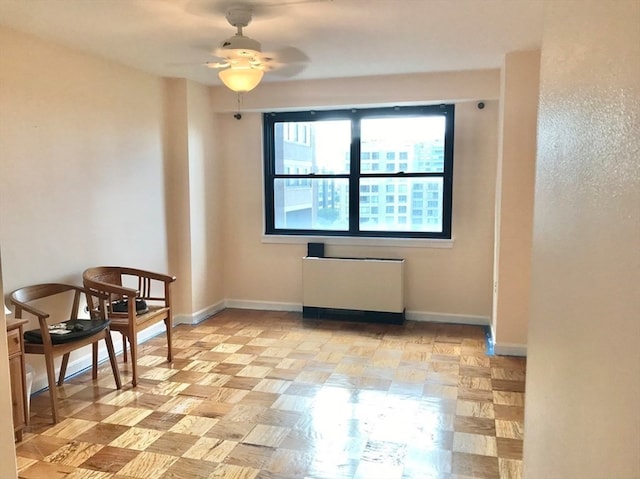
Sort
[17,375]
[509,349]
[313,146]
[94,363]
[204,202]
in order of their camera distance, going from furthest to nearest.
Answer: [313,146] → [204,202] → [509,349] → [94,363] → [17,375]

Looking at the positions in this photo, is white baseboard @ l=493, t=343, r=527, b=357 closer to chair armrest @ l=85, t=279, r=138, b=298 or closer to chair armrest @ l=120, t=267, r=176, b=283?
chair armrest @ l=120, t=267, r=176, b=283

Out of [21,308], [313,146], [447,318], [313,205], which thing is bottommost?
[447,318]

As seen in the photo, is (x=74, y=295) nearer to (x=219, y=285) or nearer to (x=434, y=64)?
(x=219, y=285)

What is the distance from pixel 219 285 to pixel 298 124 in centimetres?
193

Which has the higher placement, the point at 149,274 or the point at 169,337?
the point at 149,274

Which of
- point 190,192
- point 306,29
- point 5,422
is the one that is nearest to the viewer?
point 5,422

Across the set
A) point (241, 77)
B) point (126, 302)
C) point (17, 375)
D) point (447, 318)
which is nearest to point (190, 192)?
point (126, 302)

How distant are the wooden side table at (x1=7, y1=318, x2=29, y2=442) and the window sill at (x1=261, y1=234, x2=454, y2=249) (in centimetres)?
296

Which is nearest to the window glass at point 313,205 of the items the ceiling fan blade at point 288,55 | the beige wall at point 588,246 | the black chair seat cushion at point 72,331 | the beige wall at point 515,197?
the ceiling fan blade at point 288,55

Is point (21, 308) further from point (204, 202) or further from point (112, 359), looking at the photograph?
point (204, 202)

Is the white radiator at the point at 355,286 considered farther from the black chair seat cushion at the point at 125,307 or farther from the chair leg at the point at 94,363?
the chair leg at the point at 94,363

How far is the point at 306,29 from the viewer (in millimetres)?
3268

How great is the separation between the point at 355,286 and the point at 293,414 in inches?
84.1

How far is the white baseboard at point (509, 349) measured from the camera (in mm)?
4129
